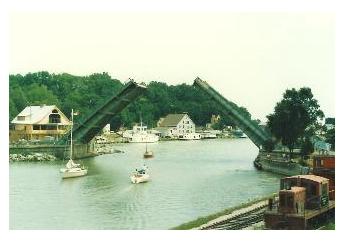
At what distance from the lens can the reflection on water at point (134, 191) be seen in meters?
8.98

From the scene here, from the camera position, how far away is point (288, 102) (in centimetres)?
1223

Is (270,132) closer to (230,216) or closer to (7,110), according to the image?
(230,216)

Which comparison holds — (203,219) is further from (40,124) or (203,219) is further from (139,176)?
(40,124)

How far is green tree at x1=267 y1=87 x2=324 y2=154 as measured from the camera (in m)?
11.3

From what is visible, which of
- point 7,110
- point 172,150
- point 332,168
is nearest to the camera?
point 7,110

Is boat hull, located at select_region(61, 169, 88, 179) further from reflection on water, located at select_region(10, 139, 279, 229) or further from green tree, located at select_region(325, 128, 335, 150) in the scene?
green tree, located at select_region(325, 128, 335, 150)

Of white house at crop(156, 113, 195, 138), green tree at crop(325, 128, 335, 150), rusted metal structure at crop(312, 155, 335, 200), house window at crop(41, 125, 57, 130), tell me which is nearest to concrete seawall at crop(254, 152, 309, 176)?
green tree at crop(325, 128, 335, 150)

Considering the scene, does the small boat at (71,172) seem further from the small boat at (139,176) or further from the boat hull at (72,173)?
the small boat at (139,176)

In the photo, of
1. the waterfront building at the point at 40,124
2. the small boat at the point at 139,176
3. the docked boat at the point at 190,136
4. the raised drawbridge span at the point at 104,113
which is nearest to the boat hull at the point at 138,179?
the small boat at the point at 139,176

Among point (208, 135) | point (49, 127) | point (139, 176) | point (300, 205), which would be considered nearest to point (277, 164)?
point (208, 135)

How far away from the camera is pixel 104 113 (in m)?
14.7

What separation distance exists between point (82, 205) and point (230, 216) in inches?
108

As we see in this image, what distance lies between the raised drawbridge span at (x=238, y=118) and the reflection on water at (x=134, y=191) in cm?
81
